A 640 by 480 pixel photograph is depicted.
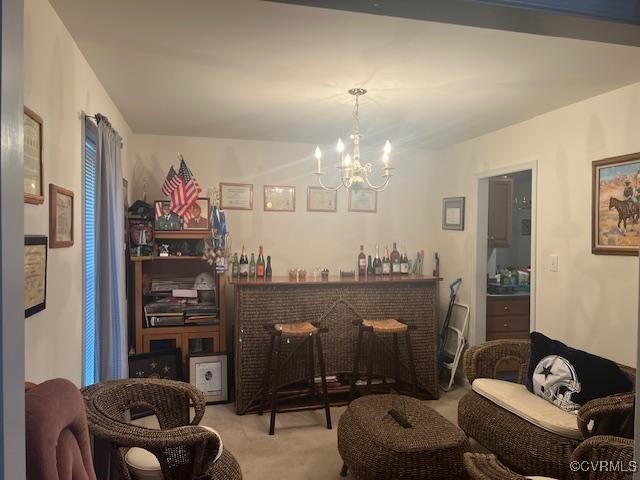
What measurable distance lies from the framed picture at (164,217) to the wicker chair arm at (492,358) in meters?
2.63

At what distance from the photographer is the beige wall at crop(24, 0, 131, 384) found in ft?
5.28

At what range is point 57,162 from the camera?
191 cm

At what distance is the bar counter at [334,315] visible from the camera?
375cm

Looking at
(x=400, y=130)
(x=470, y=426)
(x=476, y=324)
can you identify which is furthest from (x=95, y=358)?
(x=476, y=324)

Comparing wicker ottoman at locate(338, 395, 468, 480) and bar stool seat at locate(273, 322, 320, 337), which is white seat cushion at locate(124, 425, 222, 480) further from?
bar stool seat at locate(273, 322, 320, 337)

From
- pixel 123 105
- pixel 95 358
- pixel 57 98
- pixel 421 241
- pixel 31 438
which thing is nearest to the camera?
pixel 31 438

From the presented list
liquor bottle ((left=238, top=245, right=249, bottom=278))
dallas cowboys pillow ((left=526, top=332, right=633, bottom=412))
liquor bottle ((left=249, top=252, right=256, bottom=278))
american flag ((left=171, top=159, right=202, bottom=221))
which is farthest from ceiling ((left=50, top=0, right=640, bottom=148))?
dallas cowboys pillow ((left=526, top=332, right=633, bottom=412))

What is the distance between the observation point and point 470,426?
2961mm

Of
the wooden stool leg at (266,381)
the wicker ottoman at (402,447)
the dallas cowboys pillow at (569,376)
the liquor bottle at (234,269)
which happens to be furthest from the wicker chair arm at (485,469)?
the liquor bottle at (234,269)

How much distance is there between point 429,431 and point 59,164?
7.53 feet

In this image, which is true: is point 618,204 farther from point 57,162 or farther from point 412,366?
point 57,162

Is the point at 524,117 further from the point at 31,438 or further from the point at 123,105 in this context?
the point at 31,438

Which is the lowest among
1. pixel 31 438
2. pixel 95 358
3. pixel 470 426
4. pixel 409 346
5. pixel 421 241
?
pixel 470 426

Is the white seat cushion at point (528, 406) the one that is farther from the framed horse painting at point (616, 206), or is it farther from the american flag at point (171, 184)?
the american flag at point (171, 184)
